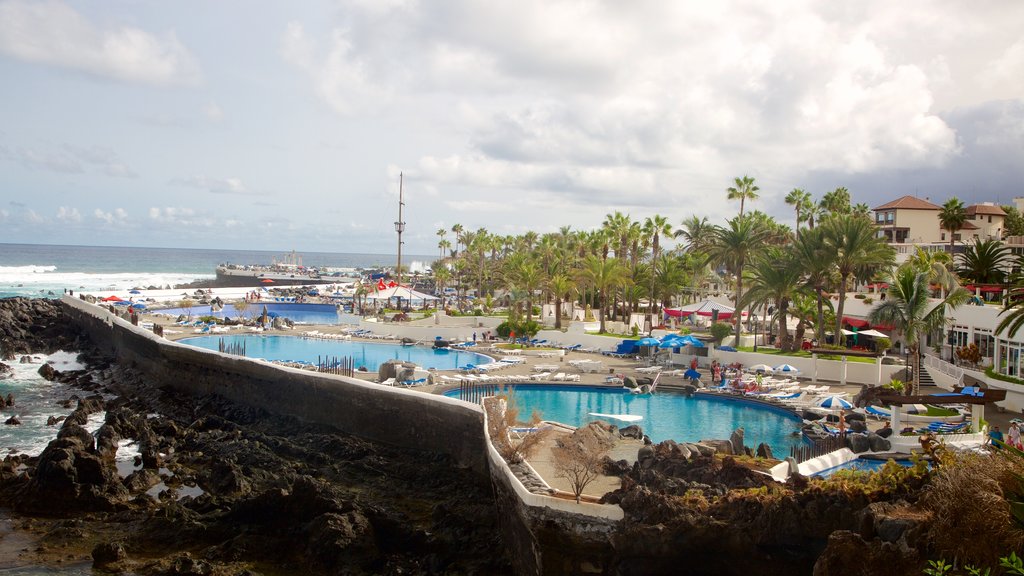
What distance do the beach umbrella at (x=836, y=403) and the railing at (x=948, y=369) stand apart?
5.12 meters

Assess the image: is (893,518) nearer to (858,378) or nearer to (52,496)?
(52,496)

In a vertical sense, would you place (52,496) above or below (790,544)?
below

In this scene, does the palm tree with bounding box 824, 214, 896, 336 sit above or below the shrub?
above

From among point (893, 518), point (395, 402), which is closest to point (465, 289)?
point (395, 402)

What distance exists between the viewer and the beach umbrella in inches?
1017

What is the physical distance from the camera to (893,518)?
37.2 feet

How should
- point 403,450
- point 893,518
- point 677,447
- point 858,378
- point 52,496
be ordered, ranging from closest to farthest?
1. point 893,518
2. point 677,447
3. point 52,496
4. point 403,450
5. point 858,378

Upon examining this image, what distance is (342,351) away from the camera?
149 ft

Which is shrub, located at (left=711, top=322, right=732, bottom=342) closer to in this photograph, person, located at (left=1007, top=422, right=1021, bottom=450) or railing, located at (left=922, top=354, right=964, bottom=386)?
railing, located at (left=922, top=354, right=964, bottom=386)

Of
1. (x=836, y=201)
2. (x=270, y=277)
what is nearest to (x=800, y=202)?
(x=836, y=201)

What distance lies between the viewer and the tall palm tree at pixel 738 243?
3919 cm

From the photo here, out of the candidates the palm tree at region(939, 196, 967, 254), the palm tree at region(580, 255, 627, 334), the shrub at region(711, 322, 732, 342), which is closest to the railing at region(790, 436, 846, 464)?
the shrub at region(711, 322, 732, 342)

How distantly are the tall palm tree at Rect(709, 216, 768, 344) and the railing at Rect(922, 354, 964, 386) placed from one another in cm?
872

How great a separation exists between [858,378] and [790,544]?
857 inches
